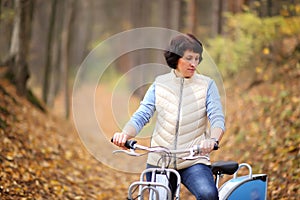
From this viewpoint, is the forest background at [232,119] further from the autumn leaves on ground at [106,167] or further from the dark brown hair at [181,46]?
the dark brown hair at [181,46]

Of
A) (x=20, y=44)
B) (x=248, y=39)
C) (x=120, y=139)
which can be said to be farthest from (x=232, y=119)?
(x=120, y=139)

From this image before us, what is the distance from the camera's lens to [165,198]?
4.32 meters

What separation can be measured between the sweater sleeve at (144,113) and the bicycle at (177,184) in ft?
0.91

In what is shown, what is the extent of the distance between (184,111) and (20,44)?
11.6 metres

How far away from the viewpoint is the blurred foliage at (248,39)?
1330cm

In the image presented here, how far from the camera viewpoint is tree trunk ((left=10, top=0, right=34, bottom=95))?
15258mm

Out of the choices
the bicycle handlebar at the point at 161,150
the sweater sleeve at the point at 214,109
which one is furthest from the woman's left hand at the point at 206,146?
the sweater sleeve at the point at 214,109

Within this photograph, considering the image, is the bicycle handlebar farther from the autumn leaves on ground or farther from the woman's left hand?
the autumn leaves on ground

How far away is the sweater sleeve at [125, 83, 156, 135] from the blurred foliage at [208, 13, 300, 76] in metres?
8.70

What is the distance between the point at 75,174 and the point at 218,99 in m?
6.26

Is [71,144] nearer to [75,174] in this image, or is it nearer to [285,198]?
[75,174]

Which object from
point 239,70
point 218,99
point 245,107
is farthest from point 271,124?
point 218,99

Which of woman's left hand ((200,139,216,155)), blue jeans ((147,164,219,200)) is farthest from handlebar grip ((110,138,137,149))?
woman's left hand ((200,139,216,155))

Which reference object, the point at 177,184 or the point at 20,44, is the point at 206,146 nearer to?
the point at 177,184
